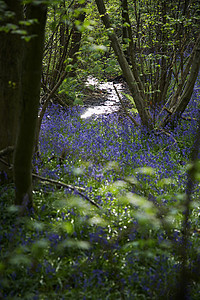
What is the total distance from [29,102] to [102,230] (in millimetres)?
1433

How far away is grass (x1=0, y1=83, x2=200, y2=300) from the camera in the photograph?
249 cm

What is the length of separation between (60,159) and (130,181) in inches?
58.6

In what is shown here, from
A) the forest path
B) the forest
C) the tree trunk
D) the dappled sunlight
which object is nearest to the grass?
the forest

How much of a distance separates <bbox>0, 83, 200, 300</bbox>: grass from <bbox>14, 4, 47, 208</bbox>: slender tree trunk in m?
0.36

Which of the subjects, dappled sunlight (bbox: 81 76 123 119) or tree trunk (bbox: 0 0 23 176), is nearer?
tree trunk (bbox: 0 0 23 176)

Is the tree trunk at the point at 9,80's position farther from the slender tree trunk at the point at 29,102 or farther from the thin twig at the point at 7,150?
the slender tree trunk at the point at 29,102

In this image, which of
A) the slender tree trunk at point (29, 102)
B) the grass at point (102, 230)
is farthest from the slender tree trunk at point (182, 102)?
the slender tree trunk at point (29, 102)

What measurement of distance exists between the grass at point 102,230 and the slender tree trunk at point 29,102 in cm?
36

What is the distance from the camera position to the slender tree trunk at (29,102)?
8.37 feet

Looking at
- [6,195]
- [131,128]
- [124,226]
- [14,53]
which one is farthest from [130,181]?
[131,128]

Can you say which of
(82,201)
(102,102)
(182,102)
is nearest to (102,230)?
(82,201)

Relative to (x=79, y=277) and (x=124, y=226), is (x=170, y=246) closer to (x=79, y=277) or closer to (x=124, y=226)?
(x=124, y=226)

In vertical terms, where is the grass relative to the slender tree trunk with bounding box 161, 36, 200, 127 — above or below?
below

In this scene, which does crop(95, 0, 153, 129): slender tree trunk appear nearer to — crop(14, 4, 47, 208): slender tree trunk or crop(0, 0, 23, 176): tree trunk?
crop(0, 0, 23, 176): tree trunk
